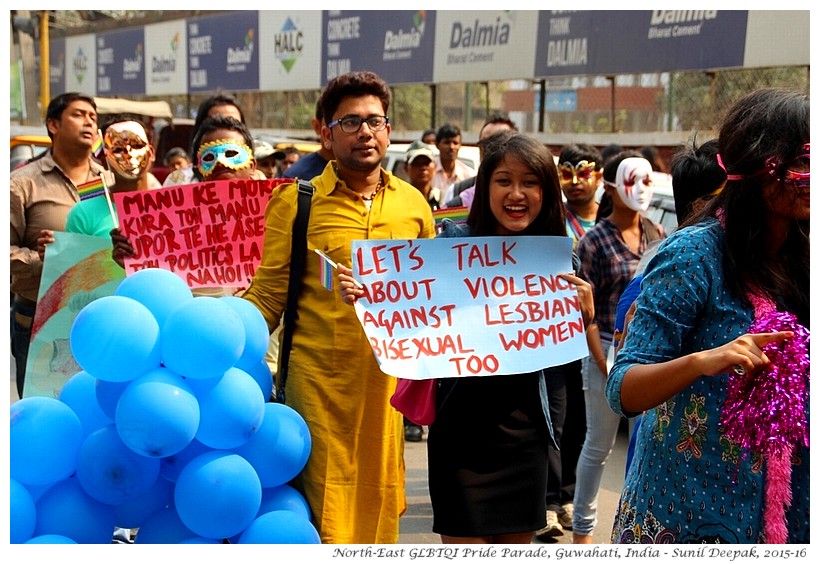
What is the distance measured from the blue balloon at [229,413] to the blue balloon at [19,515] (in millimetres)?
554

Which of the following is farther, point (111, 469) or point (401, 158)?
point (401, 158)

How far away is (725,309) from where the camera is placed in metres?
2.44

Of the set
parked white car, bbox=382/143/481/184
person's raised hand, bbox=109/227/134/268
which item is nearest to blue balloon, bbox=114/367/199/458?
person's raised hand, bbox=109/227/134/268

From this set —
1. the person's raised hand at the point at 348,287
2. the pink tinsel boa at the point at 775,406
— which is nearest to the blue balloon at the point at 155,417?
the person's raised hand at the point at 348,287

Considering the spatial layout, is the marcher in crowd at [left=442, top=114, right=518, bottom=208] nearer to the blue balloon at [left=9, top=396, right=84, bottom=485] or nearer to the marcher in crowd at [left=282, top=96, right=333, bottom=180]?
the marcher in crowd at [left=282, top=96, right=333, bottom=180]

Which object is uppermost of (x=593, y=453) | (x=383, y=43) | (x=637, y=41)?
(x=383, y=43)

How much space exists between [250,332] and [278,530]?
2.20 feet

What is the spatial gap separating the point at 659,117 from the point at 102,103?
33.7 ft

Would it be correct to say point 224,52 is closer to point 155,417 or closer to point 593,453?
point 593,453

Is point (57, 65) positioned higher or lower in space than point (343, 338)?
higher

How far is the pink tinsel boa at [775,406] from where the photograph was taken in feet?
7.69

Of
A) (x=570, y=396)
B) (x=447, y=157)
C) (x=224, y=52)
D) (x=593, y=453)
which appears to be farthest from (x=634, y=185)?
(x=224, y=52)

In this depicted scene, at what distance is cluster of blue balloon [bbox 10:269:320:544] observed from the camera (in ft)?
11.1

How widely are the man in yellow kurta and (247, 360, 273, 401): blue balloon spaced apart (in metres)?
0.10
